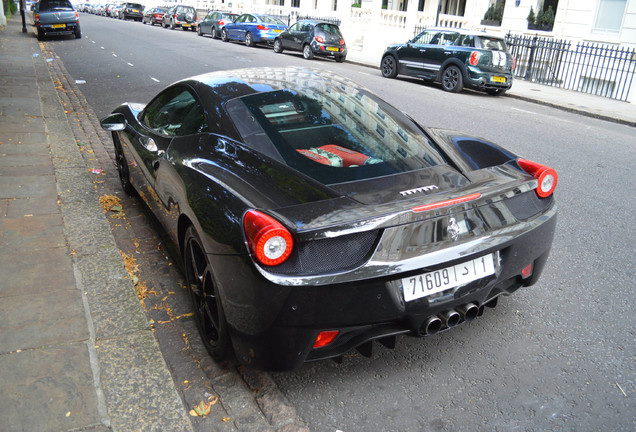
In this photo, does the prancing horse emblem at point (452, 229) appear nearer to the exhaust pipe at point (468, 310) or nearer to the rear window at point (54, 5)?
the exhaust pipe at point (468, 310)

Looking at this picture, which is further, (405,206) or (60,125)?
(60,125)

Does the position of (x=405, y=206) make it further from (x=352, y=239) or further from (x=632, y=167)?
(x=632, y=167)

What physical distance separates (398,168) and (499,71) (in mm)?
13130

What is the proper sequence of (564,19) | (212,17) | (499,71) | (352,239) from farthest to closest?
(212,17), (564,19), (499,71), (352,239)

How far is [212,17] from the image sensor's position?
106 ft

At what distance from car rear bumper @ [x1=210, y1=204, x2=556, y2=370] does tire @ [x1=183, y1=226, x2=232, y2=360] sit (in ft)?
0.58

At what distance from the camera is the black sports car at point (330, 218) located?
250 cm

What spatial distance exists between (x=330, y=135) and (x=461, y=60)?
12816 millimetres

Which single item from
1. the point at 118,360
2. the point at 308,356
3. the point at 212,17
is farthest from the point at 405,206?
the point at 212,17

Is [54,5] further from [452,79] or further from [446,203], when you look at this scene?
[446,203]

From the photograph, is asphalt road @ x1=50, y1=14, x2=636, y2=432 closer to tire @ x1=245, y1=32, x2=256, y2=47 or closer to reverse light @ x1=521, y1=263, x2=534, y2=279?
reverse light @ x1=521, y1=263, x2=534, y2=279

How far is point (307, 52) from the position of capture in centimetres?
2300

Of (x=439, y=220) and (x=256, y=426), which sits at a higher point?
(x=439, y=220)

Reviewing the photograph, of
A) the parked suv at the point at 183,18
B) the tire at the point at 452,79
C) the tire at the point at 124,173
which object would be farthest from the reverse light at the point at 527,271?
the parked suv at the point at 183,18
